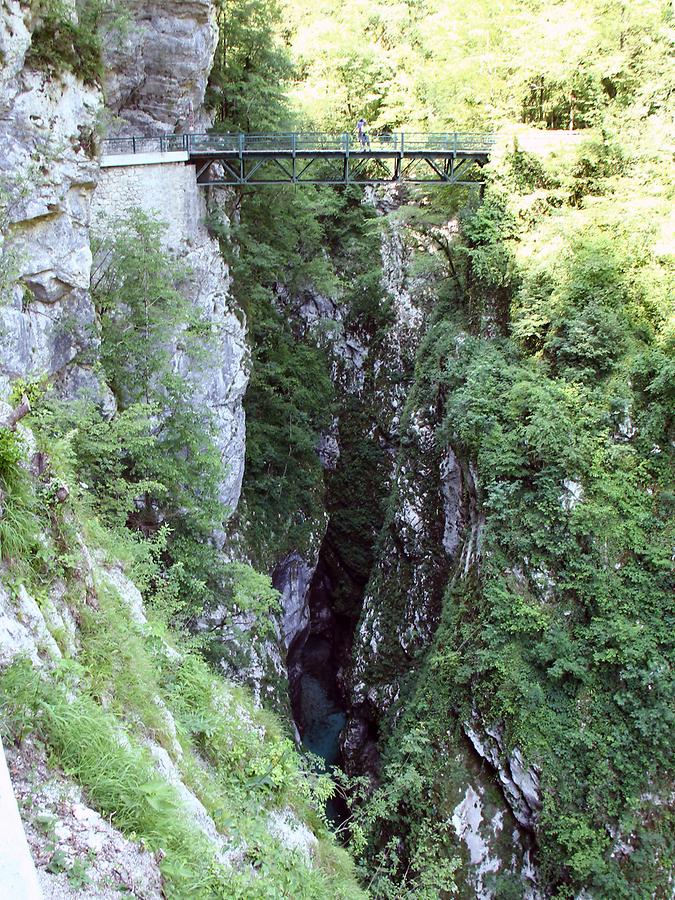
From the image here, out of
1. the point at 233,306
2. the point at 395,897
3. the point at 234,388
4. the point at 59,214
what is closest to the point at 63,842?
the point at 395,897

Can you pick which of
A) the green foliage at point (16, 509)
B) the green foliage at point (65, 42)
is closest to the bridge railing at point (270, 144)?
the green foliage at point (65, 42)

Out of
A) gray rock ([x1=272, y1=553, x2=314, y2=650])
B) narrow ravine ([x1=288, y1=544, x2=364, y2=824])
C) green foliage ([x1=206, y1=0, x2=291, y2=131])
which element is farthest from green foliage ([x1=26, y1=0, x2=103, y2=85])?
narrow ravine ([x1=288, y1=544, x2=364, y2=824])

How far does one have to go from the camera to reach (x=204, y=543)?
449 inches

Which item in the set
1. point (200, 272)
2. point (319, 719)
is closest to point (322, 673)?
point (319, 719)

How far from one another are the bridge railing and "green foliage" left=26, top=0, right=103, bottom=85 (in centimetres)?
306

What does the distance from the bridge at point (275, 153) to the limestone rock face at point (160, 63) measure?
664 mm

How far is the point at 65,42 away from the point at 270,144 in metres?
7.07

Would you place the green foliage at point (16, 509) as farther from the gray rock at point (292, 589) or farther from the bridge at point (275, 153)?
the gray rock at point (292, 589)

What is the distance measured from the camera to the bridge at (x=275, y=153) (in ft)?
42.7

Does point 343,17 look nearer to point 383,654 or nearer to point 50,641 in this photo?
point 383,654

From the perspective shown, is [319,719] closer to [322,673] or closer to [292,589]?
[322,673]

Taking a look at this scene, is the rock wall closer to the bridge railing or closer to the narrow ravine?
the bridge railing

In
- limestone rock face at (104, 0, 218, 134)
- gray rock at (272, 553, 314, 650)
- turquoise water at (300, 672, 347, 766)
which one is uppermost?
limestone rock face at (104, 0, 218, 134)

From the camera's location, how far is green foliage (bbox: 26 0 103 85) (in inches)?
321
